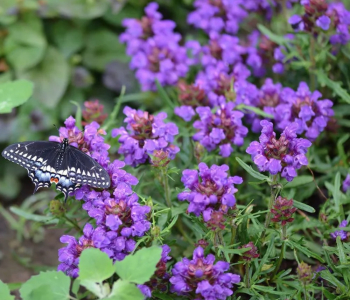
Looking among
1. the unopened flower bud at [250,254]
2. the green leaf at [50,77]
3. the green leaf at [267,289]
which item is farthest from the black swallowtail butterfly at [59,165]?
the green leaf at [50,77]

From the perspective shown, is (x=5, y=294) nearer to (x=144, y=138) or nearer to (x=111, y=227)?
(x=111, y=227)

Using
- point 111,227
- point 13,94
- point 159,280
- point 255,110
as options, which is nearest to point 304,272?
point 159,280

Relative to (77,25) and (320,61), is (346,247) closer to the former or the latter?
(320,61)

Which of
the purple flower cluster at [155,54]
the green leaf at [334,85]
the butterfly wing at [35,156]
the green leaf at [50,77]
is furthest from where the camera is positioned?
the green leaf at [50,77]

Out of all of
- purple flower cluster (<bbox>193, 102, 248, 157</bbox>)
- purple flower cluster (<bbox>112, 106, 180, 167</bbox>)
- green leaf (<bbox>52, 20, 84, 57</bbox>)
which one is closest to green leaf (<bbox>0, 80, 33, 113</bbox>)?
purple flower cluster (<bbox>112, 106, 180, 167</bbox>)

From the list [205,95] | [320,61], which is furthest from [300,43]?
[205,95]

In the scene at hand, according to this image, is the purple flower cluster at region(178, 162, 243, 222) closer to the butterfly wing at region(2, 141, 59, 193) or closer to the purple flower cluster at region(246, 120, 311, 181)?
the purple flower cluster at region(246, 120, 311, 181)

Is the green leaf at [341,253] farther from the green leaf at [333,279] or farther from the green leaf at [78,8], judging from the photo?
the green leaf at [78,8]
